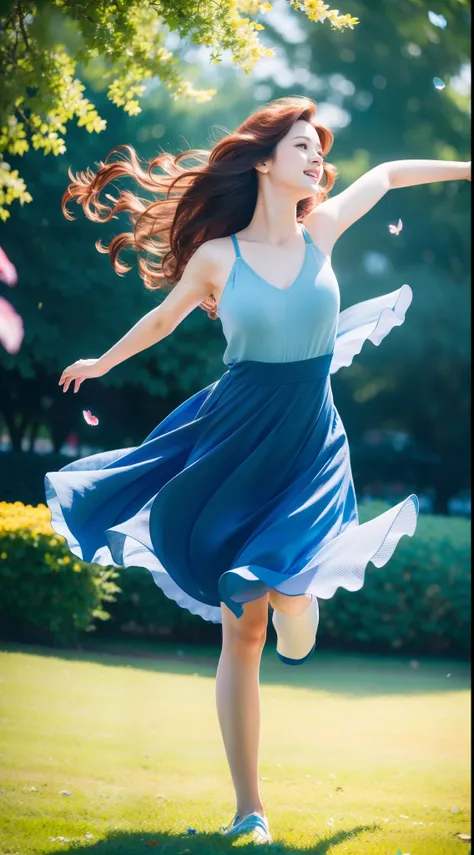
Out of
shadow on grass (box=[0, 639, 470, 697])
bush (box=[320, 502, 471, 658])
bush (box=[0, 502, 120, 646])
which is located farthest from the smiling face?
bush (box=[320, 502, 471, 658])

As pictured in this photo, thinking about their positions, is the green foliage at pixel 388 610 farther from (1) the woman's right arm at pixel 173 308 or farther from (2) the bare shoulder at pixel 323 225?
(2) the bare shoulder at pixel 323 225

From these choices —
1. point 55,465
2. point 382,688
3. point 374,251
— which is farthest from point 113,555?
point 374,251

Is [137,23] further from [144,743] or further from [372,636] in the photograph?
[372,636]

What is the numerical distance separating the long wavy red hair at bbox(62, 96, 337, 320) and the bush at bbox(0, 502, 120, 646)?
7.90ft

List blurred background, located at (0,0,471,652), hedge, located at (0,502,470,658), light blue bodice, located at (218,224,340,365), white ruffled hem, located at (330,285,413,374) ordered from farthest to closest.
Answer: blurred background, located at (0,0,471,652) → hedge, located at (0,502,470,658) → white ruffled hem, located at (330,285,413,374) → light blue bodice, located at (218,224,340,365)

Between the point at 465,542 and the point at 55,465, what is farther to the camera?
the point at 55,465

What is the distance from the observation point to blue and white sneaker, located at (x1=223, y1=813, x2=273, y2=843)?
2.66 m

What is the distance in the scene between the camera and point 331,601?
6.60 meters

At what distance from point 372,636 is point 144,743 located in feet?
10.1

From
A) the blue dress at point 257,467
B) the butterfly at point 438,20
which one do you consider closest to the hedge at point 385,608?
the blue dress at point 257,467

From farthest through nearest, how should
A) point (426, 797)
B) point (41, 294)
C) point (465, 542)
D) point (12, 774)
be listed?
point (41, 294)
point (465, 542)
point (426, 797)
point (12, 774)

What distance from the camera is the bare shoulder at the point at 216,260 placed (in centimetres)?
296

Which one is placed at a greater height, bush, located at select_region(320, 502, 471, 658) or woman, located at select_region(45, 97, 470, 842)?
woman, located at select_region(45, 97, 470, 842)

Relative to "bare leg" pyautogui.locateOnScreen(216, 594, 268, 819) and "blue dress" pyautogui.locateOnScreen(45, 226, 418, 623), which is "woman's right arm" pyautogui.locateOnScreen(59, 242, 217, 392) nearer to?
"blue dress" pyautogui.locateOnScreen(45, 226, 418, 623)
